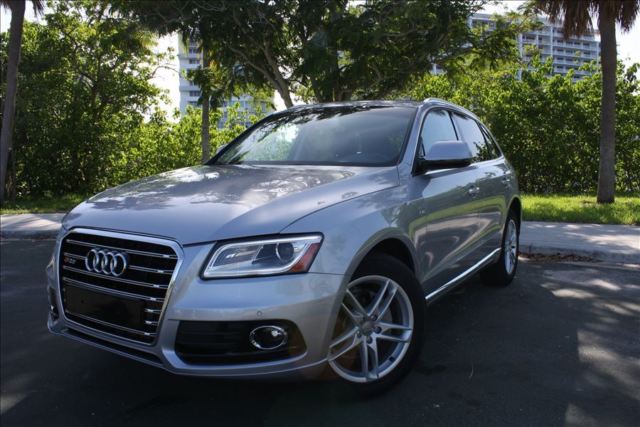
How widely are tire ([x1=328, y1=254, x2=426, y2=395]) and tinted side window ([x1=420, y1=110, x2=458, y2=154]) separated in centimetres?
117

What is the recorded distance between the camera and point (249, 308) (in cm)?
242

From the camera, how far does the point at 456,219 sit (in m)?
3.92

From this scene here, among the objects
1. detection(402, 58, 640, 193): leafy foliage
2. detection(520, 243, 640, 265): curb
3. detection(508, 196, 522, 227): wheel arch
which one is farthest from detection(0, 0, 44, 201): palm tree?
detection(508, 196, 522, 227): wheel arch

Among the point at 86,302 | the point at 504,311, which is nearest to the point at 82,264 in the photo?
the point at 86,302

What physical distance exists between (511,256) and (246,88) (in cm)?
995

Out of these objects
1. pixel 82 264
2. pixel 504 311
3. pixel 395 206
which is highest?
pixel 395 206

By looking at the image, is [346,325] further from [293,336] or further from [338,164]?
[338,164]

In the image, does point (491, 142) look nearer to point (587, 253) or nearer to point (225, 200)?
point (587, 253)

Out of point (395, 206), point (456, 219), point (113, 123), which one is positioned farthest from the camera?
point (113, 123)

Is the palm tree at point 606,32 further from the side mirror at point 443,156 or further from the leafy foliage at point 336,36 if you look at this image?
the side mirror at point 443,156

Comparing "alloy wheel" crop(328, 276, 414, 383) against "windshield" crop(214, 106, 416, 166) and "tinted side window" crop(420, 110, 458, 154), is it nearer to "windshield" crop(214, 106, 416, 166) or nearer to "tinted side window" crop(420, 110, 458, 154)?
"windshield" crop(214, 106, 416, 166)

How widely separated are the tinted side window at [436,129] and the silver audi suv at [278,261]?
3 cm

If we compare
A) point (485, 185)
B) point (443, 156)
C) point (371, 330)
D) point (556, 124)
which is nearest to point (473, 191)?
point (485, 185)

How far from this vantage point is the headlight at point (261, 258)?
2.46 meters
